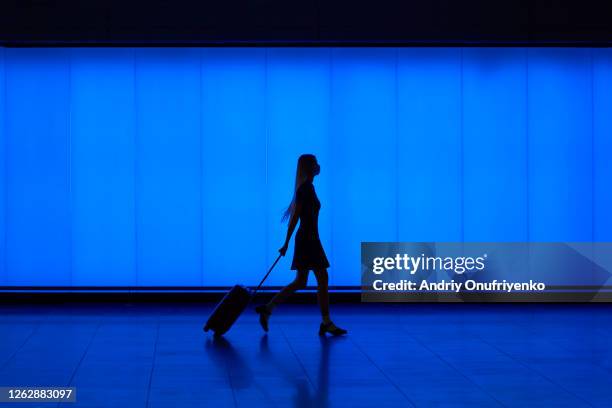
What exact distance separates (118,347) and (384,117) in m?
5.63

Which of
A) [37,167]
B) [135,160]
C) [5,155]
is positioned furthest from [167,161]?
[5,155]

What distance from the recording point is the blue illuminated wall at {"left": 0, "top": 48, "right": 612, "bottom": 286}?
13.1m

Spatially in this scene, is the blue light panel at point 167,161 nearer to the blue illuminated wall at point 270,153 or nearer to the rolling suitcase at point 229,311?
the blue illuminated wall at point 270,153

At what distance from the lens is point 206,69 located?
13195 mm

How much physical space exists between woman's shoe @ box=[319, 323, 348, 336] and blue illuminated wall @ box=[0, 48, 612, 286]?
10.5 feet

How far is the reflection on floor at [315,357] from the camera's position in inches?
276

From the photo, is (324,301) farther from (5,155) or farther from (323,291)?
(5,155)

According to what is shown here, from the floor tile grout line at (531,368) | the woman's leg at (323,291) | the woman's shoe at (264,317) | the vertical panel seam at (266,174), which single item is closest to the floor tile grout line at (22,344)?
the woman's shoe at (264,317)

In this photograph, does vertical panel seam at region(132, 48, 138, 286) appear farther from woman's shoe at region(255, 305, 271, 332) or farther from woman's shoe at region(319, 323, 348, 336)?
woman's shoe at region(319, 323, 348, 336)
